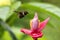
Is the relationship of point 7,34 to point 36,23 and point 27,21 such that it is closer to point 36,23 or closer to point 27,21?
point 27,21

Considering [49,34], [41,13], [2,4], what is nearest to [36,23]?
[49,34]

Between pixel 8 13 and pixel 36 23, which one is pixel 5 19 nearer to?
pixel 8 13

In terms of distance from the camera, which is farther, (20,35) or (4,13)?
(4,13)

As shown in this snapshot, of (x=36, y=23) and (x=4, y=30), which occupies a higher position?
(x=36, y=23)

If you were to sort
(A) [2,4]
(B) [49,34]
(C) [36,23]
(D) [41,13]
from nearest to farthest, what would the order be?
1. (C) [36,23]
2. (B) [49,34]
3. (D) [41,13]
4. (A) [2,4]

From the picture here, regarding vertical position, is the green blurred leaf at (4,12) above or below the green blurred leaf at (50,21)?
below

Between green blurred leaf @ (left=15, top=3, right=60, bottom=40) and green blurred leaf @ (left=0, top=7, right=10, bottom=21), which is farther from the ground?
green blurred leaf @ (left=15, top=3, right=60, bottom=40)

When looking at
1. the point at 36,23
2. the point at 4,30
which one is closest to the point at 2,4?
the point at 4,30

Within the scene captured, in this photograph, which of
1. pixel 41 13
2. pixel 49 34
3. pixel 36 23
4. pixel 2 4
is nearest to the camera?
pixel 36 23

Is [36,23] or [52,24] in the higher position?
[36,23]
